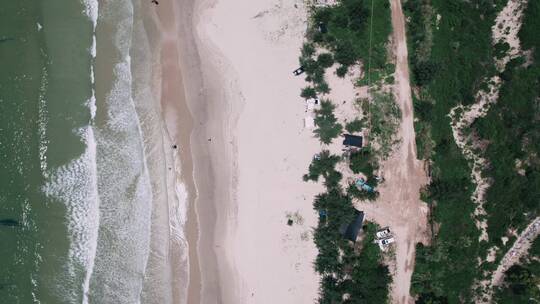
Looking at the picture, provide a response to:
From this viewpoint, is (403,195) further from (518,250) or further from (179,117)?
(179,117)

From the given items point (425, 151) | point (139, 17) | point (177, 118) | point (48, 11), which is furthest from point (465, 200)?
point (48, 11)

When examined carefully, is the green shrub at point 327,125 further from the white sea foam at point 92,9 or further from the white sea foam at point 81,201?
the white sea foam at point 92,9

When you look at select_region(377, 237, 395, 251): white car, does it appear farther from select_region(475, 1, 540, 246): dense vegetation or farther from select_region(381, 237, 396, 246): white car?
select_region(475, 1, 540, 246): dense vegetation

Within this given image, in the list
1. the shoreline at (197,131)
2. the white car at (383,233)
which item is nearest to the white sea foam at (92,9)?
the shoreline at (197,131)

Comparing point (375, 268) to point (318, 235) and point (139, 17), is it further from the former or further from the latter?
point (139, 17)

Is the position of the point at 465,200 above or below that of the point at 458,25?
below

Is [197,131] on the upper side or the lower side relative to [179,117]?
lower

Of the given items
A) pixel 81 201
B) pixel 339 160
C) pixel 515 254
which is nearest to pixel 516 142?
pixel 515 254
